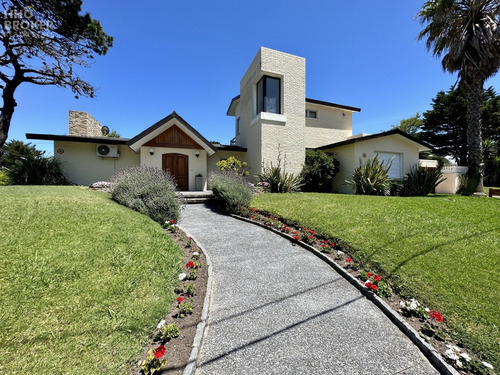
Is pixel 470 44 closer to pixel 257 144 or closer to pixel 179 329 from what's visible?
pixel 257 144

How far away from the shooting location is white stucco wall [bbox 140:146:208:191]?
12.0 m

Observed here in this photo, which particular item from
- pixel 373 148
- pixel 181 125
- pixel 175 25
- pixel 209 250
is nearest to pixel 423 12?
pixel 373 148

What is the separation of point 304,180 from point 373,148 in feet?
16.1

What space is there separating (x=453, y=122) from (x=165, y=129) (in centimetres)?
3712

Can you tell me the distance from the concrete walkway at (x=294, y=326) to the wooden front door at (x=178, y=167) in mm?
9225

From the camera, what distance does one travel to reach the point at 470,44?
36.0ft

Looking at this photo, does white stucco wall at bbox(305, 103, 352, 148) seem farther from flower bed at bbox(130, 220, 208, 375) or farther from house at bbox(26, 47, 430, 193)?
flower bed at bbox(130, 220, 208, 375)

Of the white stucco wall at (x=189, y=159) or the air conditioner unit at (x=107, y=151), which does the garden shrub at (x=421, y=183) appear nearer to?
the white stucco wall at (x=189, y=159)

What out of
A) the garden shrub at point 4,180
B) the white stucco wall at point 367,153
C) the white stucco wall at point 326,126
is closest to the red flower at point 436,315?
the white stucco wall at point 367,153

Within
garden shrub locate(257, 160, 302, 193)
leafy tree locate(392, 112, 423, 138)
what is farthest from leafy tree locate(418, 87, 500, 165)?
garden shrub locate(257, 160, 302, 193)

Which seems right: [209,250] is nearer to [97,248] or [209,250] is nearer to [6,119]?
[97,248]

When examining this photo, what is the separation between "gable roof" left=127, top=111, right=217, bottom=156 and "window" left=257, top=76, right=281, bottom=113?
4.05 m

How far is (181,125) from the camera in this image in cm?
1199

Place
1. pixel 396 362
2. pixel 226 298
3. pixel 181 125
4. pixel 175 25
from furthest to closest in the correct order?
pixel 181 125, pixel 175 25, pixel 226 298, pixel 396 362
